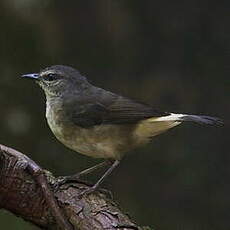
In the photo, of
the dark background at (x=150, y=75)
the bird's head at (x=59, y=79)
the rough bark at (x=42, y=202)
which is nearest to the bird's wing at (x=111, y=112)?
the bird's head at (x=59, y=79)

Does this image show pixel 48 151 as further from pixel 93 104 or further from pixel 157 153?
pixel 93 104

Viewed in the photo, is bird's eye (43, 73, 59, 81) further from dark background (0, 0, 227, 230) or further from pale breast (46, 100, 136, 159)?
dark background (0, 0, 227, 230)

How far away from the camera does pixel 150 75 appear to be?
18.1ft

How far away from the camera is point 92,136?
3512 millimetres

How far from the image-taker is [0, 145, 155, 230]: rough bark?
278 cm

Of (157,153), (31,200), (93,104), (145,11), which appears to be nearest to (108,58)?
(145,11)

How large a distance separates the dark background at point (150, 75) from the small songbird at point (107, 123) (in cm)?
177

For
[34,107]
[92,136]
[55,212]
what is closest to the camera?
[55,212]

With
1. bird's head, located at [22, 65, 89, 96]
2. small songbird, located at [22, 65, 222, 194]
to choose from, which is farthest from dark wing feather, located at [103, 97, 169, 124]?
bird's head, located at [22, 65, 89, 96]

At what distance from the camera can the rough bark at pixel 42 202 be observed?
9.11 feet

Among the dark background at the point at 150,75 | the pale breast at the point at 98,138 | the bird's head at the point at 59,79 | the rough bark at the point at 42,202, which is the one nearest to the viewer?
the rough bark at the point at 42,202

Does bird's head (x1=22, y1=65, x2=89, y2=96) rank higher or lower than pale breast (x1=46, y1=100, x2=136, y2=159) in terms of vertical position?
higher

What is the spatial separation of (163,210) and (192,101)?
34.9 inches

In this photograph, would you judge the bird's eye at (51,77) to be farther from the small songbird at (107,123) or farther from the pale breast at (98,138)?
the pale breast at (98,138)
